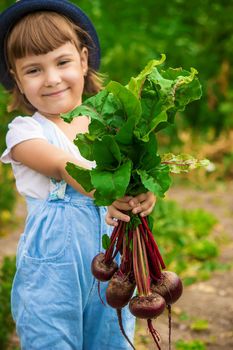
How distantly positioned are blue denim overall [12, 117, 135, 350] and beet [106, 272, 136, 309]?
31 cm

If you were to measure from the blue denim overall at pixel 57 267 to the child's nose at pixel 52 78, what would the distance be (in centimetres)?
37

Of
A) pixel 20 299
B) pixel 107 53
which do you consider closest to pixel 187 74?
pixel 20 299

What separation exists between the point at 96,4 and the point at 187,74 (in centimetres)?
410

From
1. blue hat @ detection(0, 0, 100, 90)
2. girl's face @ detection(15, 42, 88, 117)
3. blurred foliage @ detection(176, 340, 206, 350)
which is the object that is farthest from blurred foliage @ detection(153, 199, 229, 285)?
girl's face @ detection(15, 42, 88, 117)

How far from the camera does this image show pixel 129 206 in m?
2.08

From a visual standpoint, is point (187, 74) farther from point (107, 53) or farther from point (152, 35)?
point (152, 35)

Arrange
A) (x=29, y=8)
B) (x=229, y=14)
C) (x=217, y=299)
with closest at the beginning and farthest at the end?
(x=29, y=8) < (x=217, y=299) < (x=229, y=14)

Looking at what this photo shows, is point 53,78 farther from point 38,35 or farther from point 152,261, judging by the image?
point 152,261

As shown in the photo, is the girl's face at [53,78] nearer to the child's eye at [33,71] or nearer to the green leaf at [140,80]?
the child's eye at [33,71]

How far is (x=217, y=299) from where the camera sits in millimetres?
4082

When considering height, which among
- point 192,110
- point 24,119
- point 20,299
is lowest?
point 20,299

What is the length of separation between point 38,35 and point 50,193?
1.90ft

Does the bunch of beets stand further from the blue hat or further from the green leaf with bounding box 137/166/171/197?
the blue hat

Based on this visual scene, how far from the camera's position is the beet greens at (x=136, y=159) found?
1959 mm
